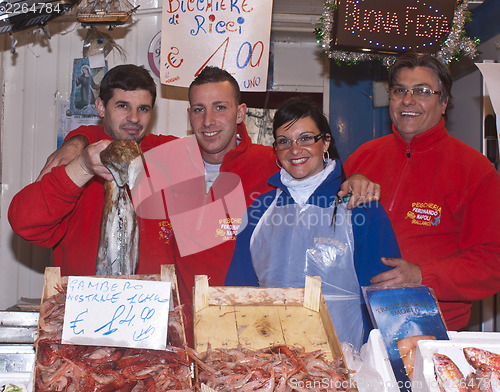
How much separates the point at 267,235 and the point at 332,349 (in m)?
0.82

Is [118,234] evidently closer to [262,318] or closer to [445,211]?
[262,318]

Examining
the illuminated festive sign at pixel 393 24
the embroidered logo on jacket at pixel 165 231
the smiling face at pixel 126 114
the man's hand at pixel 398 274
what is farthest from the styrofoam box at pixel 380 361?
the illuminated festive sign at pixel 393 24

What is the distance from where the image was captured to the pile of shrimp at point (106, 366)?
1400mm

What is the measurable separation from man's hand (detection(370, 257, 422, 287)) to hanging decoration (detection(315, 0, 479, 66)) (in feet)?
6.16

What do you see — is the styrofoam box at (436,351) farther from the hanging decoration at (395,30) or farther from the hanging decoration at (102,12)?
the hanging decoration at (102,12)

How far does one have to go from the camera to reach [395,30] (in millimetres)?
3354

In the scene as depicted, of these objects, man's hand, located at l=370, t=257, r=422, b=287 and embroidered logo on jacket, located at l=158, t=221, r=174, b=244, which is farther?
embroidered logo on jacket, located at l=158, t=221, r=174, b=244

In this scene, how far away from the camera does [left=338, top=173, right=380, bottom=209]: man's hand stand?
217 cm

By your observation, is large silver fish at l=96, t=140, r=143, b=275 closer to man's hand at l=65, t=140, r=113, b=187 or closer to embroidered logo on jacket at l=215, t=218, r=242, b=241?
man's hand at l=65, t=140, r=113, b=187

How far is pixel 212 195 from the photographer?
2.78m

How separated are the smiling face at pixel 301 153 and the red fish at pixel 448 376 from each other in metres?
1.18

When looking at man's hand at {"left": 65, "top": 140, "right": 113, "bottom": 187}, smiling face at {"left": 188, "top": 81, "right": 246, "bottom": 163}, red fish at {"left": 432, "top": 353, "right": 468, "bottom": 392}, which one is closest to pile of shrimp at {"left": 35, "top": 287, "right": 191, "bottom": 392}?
man's hand at {"left": 65, "top": 140, "right": 113, "bottom": 187}

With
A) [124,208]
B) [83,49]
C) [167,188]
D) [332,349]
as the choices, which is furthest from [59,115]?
[332,349]

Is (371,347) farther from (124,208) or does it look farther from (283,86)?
(283,86)
